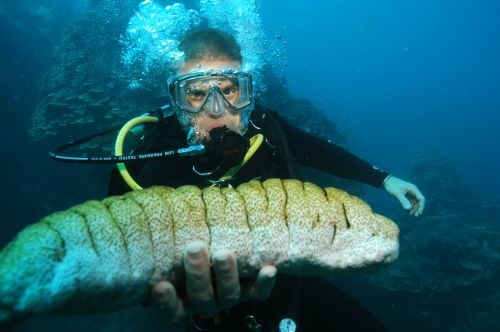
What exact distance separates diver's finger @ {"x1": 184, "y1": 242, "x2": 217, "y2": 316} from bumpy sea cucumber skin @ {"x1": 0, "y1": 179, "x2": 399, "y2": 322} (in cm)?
8

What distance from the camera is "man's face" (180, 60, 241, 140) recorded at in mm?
2725

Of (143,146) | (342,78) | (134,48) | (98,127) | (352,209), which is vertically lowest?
(352,209)

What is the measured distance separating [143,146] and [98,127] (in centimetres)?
626

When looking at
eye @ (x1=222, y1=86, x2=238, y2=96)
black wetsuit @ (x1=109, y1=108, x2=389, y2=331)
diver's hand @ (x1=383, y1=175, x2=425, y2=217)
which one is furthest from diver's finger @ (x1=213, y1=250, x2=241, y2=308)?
diver's hand @ (x1=383, y1=175, x2=425, y2=217)

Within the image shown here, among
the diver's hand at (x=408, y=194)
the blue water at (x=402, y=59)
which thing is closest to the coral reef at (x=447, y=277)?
the diver's hand at (x=408, y=194)

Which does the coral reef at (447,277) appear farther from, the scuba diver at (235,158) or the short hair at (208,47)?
the short hair at (208,47)

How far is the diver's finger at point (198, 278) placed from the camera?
147 centimetres

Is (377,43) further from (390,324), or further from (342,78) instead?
(390,324)

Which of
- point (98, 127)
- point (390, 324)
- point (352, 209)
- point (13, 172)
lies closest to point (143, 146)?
point (352, 209)

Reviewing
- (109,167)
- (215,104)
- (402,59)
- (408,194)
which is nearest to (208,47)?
(215,104)

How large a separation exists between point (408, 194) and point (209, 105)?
2.08m

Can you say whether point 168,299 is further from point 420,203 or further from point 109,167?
point 109,167

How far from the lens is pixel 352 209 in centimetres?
163

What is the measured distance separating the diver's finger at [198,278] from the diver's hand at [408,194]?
204 cm
